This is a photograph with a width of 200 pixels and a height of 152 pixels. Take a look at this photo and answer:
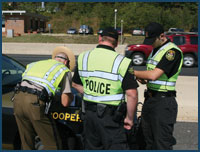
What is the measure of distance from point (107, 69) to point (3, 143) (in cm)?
173

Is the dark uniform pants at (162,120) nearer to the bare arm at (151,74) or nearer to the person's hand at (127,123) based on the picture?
the bare arm at (151,74)

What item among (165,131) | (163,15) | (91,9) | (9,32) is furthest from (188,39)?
(91,9)

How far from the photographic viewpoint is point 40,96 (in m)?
3.12

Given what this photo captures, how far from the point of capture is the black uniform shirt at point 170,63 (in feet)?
10.7

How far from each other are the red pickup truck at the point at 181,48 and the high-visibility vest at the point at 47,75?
485 inches

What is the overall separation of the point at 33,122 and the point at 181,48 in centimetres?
1317

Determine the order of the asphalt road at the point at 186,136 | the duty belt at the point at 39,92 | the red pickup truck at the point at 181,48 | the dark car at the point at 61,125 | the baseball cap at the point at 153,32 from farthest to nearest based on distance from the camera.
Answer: the red pickup truck at the point at 181,48
the asphalt road at the point at 186,136
the dark car at the point at 61,125
the baseball cap at the point at 153,32
the duty belt at the point at 39,92

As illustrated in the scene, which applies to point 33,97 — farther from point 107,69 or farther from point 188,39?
point 188,39

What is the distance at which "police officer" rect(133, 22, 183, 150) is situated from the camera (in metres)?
3.26

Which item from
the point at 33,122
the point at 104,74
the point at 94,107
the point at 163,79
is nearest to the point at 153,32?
the point at 163,79

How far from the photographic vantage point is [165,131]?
332 centimetres

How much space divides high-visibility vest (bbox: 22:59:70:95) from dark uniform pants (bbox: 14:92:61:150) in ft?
0.54

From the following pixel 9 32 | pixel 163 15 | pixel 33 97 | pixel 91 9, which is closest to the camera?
pixel 33 97

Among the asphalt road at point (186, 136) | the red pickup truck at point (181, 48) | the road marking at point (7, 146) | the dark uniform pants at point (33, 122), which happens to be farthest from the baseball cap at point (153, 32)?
the red pickup truck at point (181, 48)
